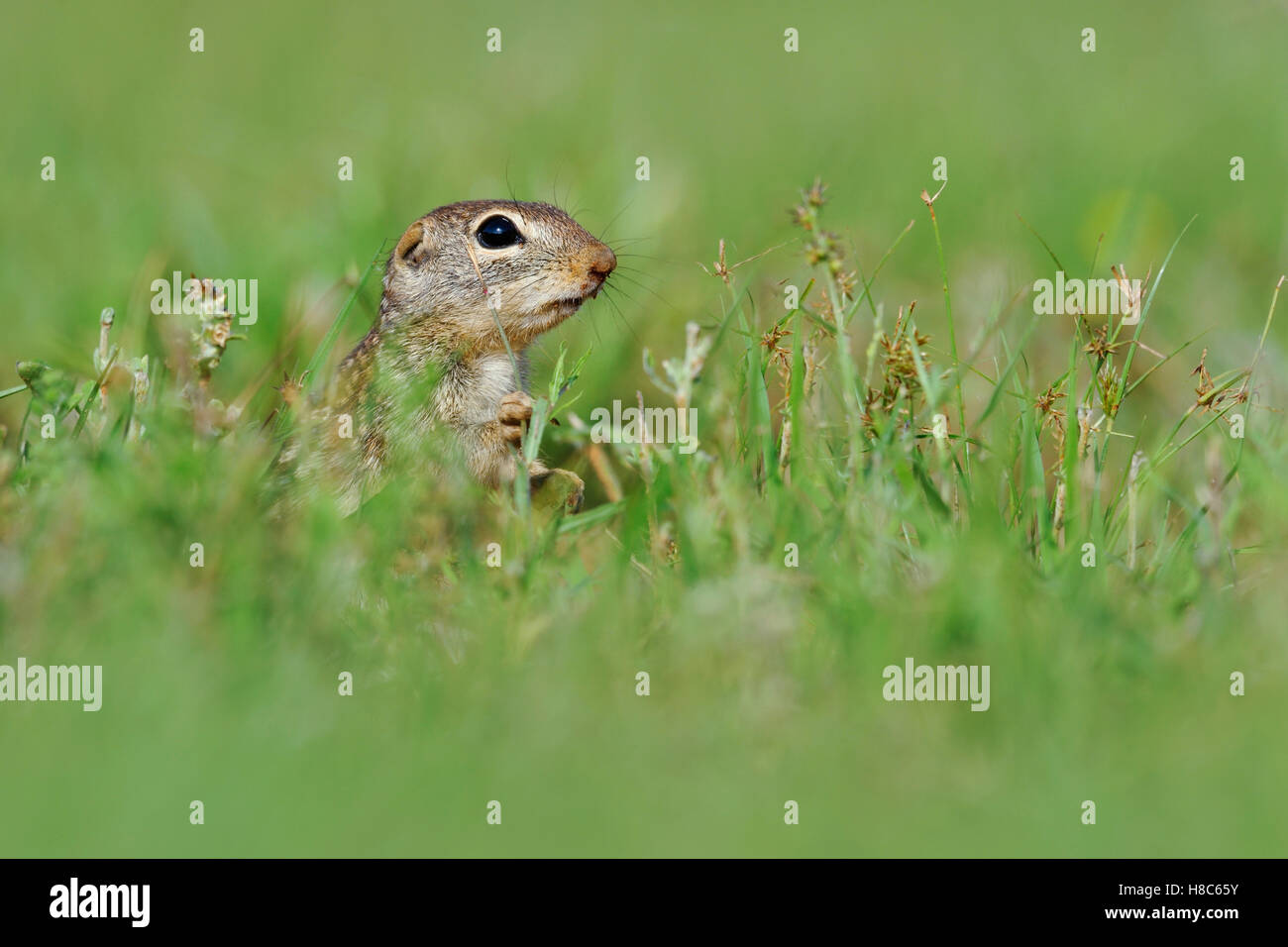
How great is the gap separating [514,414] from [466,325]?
0.69 m

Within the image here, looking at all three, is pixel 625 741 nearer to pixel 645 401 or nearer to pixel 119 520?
pixel 119 520

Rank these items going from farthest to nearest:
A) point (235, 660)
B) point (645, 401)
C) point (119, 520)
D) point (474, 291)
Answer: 1. point (645, 401)
2. point (474, 291)
3. point (119, 520)
4. point (235, 660)

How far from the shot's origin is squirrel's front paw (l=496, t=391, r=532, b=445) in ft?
15.5

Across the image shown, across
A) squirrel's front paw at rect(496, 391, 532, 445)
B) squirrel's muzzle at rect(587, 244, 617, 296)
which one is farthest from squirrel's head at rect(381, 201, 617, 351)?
squirrel's front paw at rect(496, 391, 532, 445)

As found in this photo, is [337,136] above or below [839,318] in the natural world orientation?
above

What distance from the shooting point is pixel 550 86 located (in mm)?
9586

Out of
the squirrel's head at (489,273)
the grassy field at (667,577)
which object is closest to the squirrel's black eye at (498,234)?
the squirrel's head at (489,273)

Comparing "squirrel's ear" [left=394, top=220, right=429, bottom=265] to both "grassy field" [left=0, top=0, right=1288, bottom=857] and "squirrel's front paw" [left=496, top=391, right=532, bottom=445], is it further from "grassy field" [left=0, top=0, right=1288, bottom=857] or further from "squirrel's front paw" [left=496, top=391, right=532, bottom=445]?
"squirrel's front paw" [left=496, top=391, right=532, bottom=445]

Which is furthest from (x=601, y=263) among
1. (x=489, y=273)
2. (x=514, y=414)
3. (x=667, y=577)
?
(x=667, y=577)

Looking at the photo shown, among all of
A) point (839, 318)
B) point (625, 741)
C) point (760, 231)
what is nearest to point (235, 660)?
point (625, 741)

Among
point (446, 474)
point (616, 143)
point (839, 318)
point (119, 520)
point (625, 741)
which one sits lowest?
point (625, 741)

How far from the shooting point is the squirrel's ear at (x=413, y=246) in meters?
5.48

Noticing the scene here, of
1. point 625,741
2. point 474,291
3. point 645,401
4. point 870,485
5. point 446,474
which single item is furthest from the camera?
point 645,401

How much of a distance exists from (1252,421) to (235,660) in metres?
3.39
